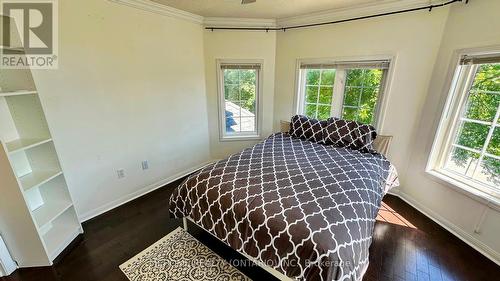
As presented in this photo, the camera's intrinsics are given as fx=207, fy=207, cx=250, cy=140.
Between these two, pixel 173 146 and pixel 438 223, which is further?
pixel 173 146

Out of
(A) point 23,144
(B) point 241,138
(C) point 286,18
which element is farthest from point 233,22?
(A) point 23,144

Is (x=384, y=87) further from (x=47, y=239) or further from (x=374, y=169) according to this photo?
(x=47, y=239)

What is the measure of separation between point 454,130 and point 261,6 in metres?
2.56

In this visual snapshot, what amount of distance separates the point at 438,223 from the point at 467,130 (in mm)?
1022

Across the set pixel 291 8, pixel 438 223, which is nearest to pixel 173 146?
pixel 291 8

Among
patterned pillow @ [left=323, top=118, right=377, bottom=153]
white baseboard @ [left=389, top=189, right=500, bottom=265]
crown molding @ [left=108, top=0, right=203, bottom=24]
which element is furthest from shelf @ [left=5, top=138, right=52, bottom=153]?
white baseboard @ [left=389, top=189, right=500, bottom=265]

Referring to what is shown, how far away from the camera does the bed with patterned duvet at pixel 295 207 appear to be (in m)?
1.23

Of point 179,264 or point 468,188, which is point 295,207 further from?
point 468,188

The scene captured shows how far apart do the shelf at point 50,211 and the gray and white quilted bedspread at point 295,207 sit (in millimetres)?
937

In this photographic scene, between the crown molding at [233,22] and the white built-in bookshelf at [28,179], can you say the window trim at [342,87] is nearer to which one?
the crown molding at [233,22]

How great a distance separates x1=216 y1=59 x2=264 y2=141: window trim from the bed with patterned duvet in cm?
133

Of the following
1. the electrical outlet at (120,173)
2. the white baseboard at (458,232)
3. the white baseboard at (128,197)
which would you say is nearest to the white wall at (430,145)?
the white baseboard at (458,232)

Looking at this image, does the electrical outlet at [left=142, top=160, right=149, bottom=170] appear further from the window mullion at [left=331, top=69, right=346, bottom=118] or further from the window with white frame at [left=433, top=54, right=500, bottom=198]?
the window with white frame at [left=433, top=54, right=500, bottom=198]

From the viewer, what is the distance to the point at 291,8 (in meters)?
2.62
